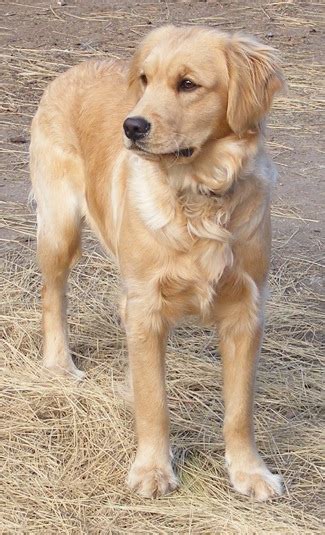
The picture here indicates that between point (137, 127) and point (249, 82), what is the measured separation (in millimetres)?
490

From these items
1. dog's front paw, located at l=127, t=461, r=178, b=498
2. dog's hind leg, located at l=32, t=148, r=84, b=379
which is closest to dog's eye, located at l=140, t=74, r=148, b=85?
dog's hind leg, located at l=32, t=148, r=84, b=379

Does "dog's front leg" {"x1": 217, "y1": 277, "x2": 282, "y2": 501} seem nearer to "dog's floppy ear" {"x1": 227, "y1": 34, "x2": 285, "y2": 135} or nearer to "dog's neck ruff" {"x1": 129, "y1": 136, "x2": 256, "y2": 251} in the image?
"dog's neck ruff" {"x1": 129, "y1": 136, "x2": 256, "y2": 251}

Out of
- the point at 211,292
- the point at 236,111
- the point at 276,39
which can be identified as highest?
the point at 236,111

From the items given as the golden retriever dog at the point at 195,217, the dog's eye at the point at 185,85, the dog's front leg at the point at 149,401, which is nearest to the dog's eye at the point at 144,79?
the golden retriever dog at the point at 195,217

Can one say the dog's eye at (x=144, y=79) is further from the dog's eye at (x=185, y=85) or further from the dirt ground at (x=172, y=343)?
the dirt ground at (x=172, y=343)

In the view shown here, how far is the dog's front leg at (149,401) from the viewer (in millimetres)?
4172

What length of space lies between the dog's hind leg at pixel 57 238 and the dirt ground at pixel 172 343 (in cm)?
Result: 15

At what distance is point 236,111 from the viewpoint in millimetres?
3891

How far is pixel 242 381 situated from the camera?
14.0ft

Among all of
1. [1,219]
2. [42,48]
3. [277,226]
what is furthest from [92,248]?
[42,48]

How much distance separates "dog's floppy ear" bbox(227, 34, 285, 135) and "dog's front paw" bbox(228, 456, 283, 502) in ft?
4.24

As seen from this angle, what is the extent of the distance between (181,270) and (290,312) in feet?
5.80

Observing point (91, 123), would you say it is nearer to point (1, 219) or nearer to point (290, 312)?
point (290, 312)

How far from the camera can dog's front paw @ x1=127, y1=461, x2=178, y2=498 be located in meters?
4.20
